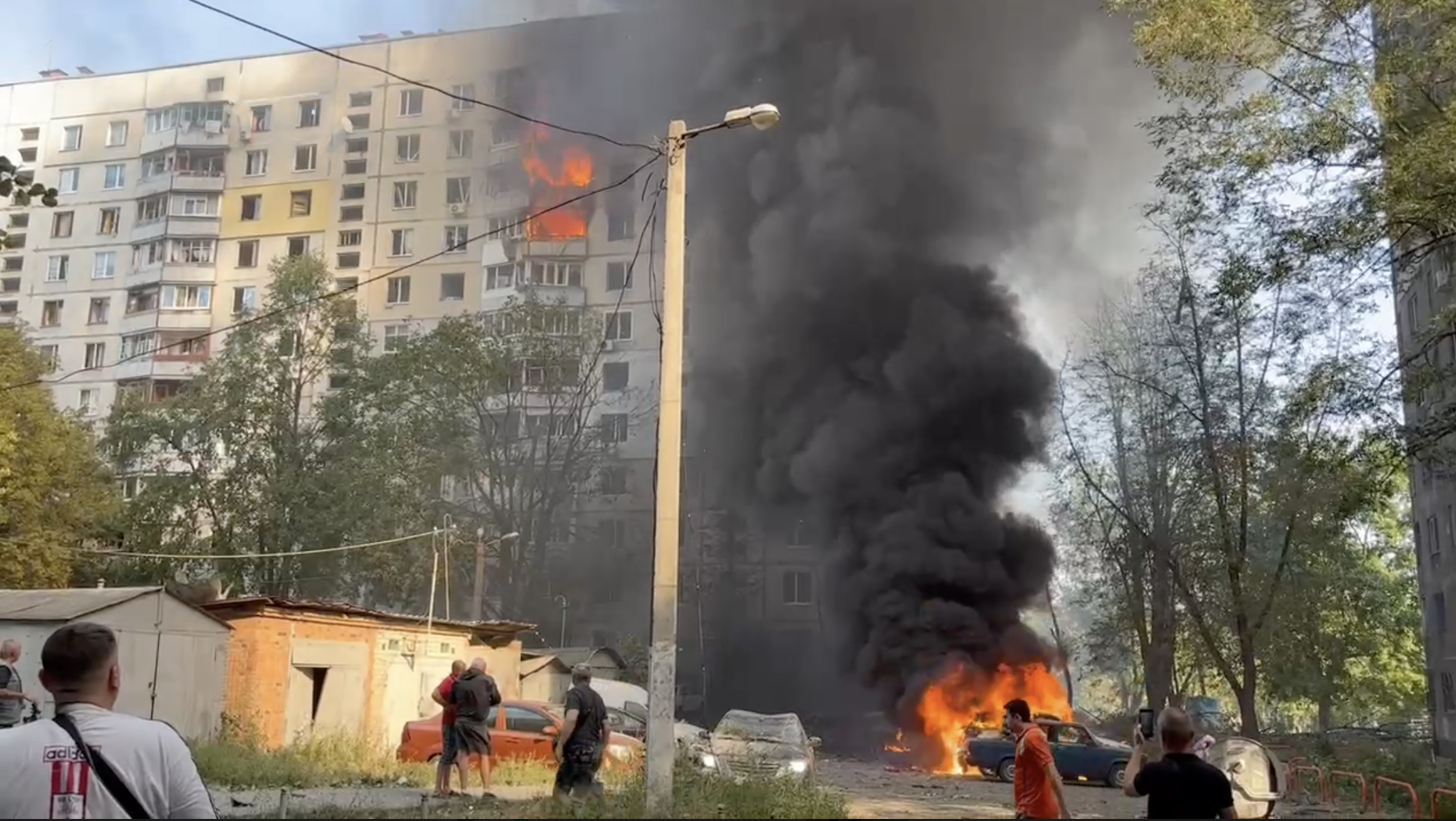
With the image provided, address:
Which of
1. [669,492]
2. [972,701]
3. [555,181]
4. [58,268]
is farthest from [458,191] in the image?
[669,492]

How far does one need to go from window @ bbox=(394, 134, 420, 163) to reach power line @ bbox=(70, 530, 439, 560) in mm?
26692

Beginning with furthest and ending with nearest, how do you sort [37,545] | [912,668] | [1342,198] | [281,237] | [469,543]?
[281,237] → [469,543] → [37,545] → [912,668] → [1342,198]

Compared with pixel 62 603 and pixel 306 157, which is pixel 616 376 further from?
pixel 62 603

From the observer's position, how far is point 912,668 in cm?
2747

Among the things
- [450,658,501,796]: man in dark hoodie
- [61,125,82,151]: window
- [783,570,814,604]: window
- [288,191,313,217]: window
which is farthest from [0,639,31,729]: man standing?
[61,125,82,151]: window

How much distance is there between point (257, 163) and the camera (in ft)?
189

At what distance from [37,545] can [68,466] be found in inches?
111

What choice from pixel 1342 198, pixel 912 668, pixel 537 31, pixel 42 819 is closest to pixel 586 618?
pixel 912 668

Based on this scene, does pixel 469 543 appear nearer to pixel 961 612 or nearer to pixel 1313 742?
pixel 961 612

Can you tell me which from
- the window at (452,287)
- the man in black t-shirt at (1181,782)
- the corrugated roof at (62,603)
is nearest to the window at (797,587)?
the window at (452,287)

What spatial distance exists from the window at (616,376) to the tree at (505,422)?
2.93 m

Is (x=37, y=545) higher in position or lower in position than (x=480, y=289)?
lower

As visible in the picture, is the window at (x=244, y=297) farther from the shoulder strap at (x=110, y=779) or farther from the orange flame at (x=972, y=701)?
the shoulder strap at (x=110, y=779)

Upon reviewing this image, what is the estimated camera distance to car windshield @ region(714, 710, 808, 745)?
14.7 m
